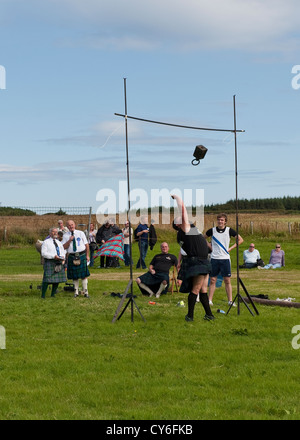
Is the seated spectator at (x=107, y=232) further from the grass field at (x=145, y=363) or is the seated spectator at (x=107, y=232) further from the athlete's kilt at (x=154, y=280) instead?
the grass field at (x=145, y=363)

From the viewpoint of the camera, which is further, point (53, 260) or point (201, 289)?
point (53, 260)

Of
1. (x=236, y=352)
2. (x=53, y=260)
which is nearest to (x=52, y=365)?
(x=236, y=352)

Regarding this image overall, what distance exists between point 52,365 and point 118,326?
3.05 m

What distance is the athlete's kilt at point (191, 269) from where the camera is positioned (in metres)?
12.2

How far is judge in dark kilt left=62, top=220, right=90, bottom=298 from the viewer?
16.7m

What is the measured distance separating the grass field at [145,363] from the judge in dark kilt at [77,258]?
1.12 meters

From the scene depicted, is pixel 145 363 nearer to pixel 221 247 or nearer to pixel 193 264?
pixel 193 264

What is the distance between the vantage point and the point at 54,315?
13.6 metres

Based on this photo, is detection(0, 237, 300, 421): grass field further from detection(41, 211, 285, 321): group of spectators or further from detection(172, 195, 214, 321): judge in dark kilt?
detection(41, 211, 285, 321): group of spectators

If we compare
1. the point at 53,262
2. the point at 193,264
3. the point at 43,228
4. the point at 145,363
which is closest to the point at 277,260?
the point at 53,262

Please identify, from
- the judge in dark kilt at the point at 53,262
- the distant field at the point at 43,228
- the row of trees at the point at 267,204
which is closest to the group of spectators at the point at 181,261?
the judge in dark kilt at the point at 53,262

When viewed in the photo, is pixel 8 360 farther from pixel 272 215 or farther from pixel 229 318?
pixel 272 215

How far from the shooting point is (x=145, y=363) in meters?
9.15
